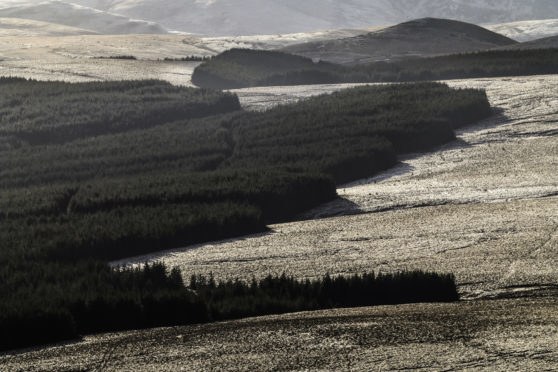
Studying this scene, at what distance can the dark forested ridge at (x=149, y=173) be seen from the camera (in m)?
11.4

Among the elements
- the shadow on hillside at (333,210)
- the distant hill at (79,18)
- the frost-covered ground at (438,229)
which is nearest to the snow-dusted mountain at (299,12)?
the distant hill at (79,18)

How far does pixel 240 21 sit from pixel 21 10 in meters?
27.0

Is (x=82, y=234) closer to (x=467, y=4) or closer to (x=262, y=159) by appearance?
(x=262, y=159)

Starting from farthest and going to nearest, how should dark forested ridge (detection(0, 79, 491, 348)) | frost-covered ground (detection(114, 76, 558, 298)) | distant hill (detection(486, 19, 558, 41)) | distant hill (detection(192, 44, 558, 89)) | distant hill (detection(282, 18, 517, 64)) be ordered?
1. distant hill (detection(486, 19, 558, 41))
2. distant hill (detection(282, 18, 517, 64))
3. distant hill (detection(192, 44, 558, 89))
4. frost-covered ground (detection(114, 76, 558, 298))
5. dark forested ridge (detection(0, 79, 491, 348))

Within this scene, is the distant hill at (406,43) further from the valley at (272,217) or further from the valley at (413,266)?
the valley at (413,266)

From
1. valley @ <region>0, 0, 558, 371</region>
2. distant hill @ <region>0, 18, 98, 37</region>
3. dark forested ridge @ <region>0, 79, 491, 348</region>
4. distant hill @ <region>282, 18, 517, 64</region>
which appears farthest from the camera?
distant hill @ <region>0, 18, 98, 37</region>

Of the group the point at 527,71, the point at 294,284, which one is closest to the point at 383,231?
the point at 294,284

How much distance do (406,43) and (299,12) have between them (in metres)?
73.9

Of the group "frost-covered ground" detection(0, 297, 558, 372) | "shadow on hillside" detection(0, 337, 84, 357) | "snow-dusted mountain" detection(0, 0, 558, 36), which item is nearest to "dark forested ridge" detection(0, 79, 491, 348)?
"shadow on hillside" detection(0, 337, 84, 357)

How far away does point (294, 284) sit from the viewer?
38.7 feet

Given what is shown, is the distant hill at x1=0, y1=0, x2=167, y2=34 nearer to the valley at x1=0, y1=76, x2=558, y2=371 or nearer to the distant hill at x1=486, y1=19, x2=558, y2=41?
the distant hill at x1=486, y1=19, x2=558, y2=41

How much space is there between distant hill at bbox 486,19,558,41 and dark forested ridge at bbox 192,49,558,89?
1282 inches

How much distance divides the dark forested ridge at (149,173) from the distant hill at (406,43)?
19852 millimetres

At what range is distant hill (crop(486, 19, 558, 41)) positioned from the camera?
72.2m
